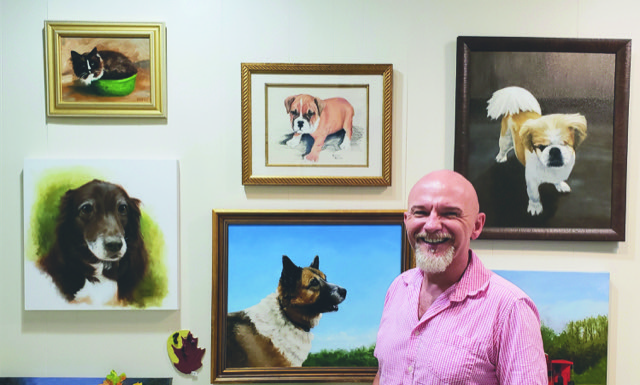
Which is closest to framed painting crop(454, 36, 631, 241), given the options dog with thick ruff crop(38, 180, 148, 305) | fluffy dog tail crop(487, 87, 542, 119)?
fluffy dog tail crop(487, 87, 542, 119)

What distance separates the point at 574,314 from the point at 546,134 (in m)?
0.58

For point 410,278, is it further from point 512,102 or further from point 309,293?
point 512,102

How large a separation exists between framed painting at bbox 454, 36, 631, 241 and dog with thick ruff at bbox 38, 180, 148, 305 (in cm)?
107

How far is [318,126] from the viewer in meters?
1.42

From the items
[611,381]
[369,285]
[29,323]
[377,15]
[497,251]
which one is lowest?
[611,381]

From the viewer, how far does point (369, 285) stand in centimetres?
144

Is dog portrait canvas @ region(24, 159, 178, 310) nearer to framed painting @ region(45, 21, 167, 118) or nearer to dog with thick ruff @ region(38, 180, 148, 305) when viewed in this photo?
dog with thick ruff @ region(38, 180, 148, 305)

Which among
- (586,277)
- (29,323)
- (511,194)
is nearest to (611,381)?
(586,277)

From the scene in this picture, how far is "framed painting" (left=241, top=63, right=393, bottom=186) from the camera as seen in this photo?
1.40 meters

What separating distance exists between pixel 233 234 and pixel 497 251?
0.86 m

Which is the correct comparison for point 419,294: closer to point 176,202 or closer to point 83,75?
point 176,202

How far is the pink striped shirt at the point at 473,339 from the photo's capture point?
2.94ft

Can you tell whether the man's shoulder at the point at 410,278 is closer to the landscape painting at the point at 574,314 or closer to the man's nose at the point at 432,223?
the man's nose at the point at 432,223

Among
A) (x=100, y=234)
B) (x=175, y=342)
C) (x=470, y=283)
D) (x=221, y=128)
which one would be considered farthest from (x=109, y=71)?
(x=470, y=283)
